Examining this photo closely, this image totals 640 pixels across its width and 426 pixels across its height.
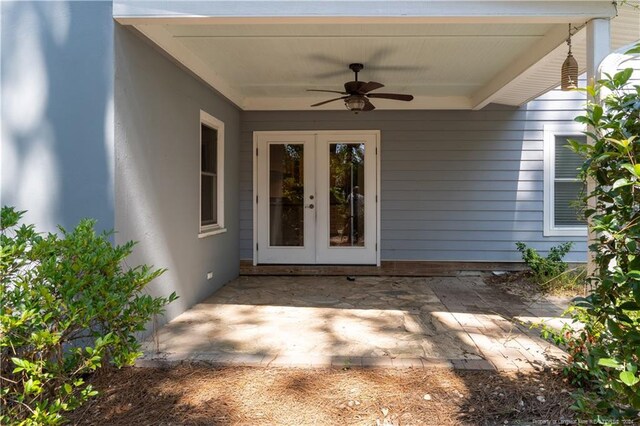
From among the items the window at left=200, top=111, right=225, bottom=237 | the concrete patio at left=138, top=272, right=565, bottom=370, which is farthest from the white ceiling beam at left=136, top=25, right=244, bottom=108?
the concrete patio at left=138, top=272, right=565, bottom=370

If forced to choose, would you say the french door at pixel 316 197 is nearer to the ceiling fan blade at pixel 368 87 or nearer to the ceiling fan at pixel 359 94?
the ceiling fan at pixel 359 94

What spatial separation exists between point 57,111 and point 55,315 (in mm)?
1730

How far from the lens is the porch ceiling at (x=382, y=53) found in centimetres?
329

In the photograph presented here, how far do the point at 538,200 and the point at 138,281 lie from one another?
5464 mm

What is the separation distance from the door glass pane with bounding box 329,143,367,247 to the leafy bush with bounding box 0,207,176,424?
3.94 meters

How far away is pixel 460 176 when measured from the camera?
18.7ft

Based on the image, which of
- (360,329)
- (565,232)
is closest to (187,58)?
(360,329)

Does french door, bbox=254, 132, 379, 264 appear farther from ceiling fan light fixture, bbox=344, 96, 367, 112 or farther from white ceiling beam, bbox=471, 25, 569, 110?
white ceiling beam, bbox=471, 25, 569, 110

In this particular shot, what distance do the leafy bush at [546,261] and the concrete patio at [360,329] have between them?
2.43 feet

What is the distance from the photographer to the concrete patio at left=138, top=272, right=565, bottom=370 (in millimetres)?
2764

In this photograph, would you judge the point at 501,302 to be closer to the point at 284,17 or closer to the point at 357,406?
the point at 357,406

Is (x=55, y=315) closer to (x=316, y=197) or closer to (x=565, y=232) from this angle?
(x=316, y=197)

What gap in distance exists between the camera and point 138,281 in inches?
84.4

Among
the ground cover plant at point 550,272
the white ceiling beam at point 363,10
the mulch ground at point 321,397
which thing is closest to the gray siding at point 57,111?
the white ceiling beam at point 363,10
